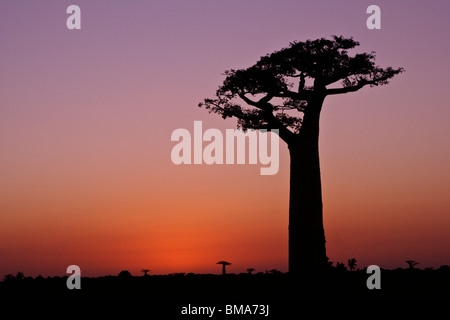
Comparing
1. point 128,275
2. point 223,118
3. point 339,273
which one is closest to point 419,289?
point 339,273

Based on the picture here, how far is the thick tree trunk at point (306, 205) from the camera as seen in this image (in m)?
21.1

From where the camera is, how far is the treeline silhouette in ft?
65.4

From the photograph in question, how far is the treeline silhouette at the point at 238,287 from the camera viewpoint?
19.9 m

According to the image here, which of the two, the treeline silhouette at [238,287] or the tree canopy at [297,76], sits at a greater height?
the tree canopy at [297,76]

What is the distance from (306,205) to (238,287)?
383 cm

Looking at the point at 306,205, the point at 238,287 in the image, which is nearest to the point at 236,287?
the point at 238,287

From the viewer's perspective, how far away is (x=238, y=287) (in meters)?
22.5

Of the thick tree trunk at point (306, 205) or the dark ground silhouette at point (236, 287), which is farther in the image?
the thick tree trunk at point (306, 205)

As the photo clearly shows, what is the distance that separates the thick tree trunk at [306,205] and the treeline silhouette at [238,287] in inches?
17.5

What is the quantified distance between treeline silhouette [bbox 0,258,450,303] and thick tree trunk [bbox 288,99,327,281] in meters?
0.45

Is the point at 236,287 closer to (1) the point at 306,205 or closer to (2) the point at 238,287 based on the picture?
(2) the point at 238,287
